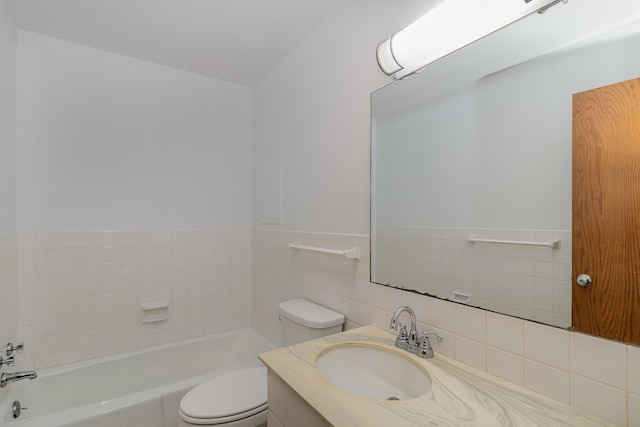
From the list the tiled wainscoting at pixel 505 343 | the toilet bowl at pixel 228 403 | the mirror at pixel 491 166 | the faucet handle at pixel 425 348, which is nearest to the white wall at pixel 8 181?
the toilet bowl at pixel 228 403

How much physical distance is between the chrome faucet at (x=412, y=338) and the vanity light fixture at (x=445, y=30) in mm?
931

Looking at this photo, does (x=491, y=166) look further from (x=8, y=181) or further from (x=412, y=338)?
(x=8, y=181)

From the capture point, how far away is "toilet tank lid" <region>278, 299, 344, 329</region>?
1449 mm

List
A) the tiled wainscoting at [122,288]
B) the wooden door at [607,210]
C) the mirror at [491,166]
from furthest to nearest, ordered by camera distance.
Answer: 1. the tiled wainscoting at [122,288]
2. the mirror at [491,166]
3. the wooden door at [607,210]

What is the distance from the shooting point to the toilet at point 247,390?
52.4 inches

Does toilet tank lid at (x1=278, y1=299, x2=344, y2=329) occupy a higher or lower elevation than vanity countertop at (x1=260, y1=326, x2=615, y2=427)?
lower

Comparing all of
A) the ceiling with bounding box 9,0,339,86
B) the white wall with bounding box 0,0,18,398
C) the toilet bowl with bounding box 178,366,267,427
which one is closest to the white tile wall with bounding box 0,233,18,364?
the white wall with bounding box 0,0,18,398

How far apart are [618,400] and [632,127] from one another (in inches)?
24.7

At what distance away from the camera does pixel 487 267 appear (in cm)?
98

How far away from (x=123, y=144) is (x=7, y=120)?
1.86 ft

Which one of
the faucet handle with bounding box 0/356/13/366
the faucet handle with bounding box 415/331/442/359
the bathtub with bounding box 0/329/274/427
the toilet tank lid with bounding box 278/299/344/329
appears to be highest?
the faucet handle with bounding box 415/331/442/359

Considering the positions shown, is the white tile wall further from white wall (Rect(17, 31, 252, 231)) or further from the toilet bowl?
the toilet bowl

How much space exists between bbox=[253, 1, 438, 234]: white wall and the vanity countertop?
27.7 inches

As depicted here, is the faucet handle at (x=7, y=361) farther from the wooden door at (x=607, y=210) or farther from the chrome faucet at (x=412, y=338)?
the wooden door at (x=607, y=210)
